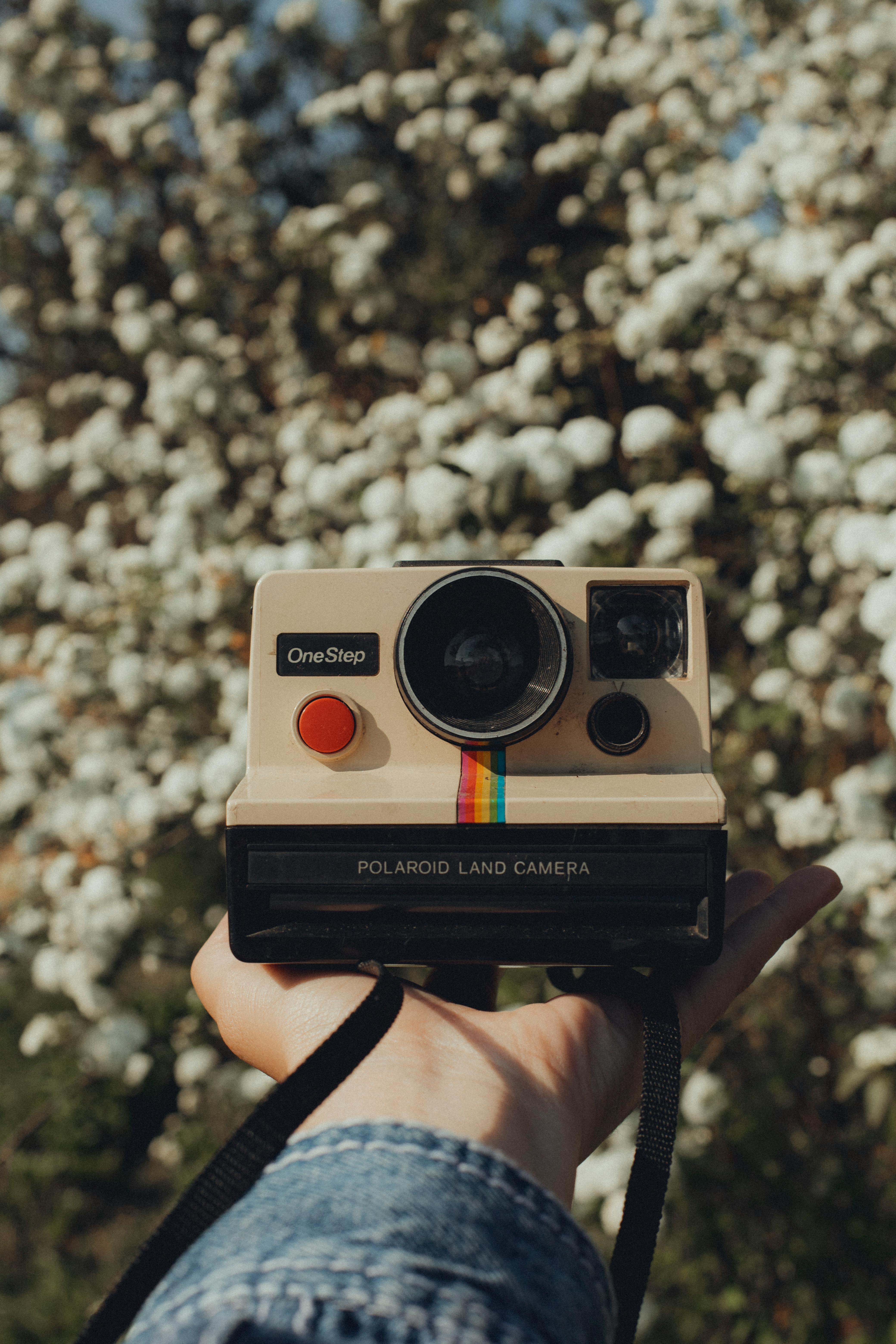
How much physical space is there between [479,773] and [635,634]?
0.25 meters

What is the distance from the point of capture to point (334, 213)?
301cm

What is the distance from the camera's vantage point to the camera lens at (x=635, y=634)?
1133mm

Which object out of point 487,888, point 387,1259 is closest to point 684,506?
point 487,888

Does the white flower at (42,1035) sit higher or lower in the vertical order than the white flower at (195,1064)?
higher

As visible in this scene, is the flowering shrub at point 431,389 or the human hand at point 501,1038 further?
the flowering shrub at point 431,389

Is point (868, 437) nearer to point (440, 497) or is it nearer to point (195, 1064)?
point (440, 497)

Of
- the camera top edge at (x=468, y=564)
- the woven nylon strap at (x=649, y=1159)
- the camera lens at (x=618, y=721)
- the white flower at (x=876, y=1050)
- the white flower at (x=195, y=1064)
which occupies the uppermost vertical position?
the camera top edge at (x=468, y=564)

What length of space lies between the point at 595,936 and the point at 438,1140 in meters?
0.38

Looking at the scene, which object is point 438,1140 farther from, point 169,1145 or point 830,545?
point 169,1145

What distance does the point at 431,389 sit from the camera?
8.45ft

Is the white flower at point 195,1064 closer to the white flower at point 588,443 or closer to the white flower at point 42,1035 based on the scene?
the white flower at point 42,1035

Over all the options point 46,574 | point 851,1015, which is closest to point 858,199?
point 851,1015

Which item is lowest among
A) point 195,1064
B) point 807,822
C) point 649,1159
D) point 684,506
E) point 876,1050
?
point 195,1064

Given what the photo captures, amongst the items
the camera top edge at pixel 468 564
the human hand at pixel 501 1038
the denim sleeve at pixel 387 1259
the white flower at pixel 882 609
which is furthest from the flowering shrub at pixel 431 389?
the denim sleeve at pixel 387 1259
